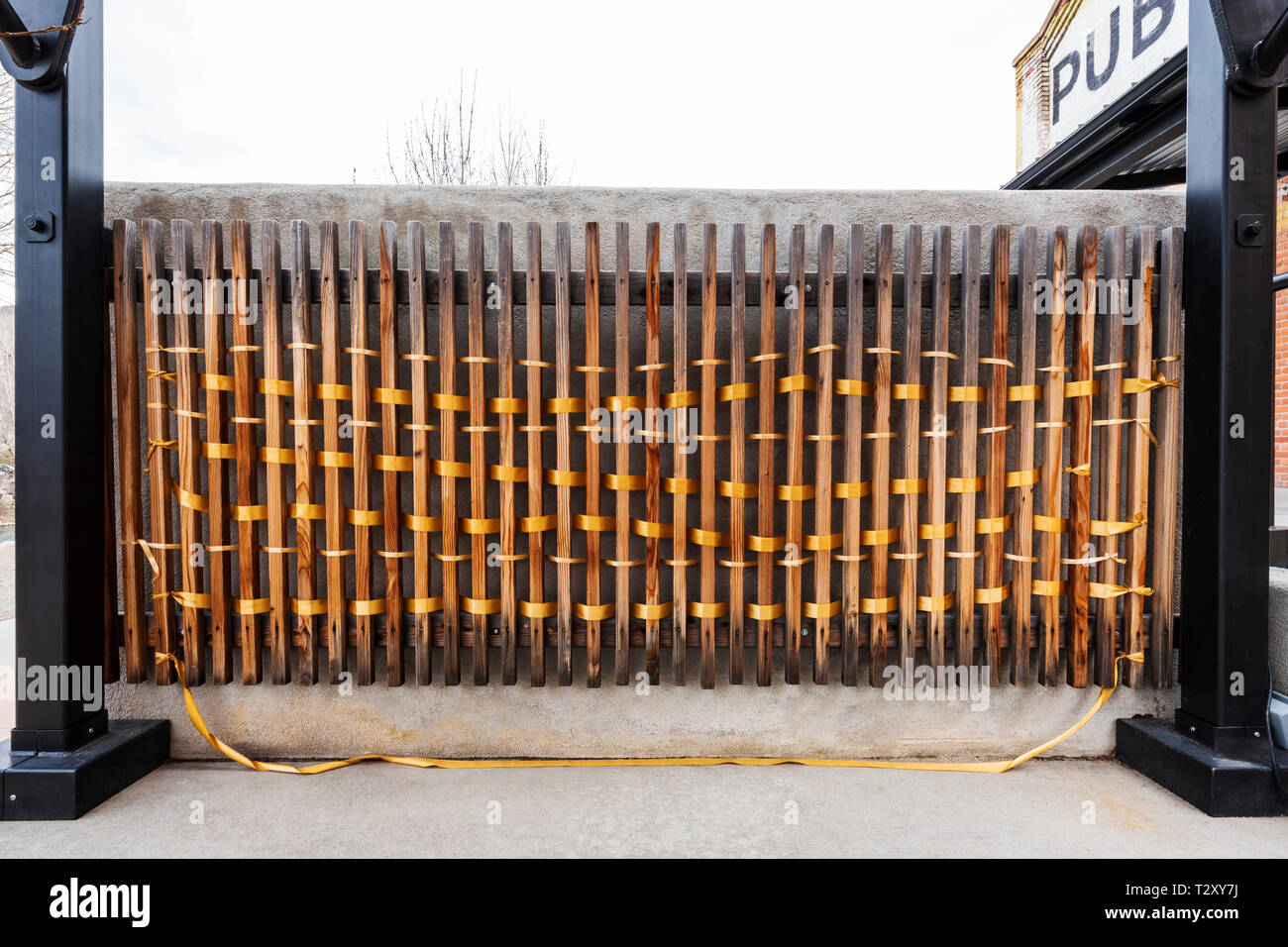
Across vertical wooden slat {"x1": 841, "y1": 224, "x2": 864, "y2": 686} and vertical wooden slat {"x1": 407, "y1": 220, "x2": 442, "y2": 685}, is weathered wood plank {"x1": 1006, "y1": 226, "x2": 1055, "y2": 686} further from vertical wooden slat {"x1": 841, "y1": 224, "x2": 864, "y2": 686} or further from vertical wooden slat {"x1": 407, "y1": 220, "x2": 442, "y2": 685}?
vertical wooden slat {"x1": 407, "y1": 220, "x2": 442, "y2": 685}

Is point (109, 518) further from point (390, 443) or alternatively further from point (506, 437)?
point (506, 437)

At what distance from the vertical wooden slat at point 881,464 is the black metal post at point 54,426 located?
2.66m

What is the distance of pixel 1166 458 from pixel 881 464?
1.07 metres

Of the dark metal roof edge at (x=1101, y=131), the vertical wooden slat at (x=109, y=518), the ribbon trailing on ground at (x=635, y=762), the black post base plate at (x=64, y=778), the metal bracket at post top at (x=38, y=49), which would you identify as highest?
the dark metal roof edge at (x=1101, y=131)

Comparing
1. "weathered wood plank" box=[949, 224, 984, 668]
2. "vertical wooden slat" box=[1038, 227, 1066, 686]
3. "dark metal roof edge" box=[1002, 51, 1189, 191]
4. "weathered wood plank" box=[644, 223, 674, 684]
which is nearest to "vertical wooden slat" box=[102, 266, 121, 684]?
"weathered wood plank" box=[644, 223, 674, 684]

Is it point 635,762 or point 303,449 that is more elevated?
point 303,449

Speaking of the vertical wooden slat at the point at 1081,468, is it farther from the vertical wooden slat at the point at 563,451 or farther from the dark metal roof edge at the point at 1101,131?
the dark metal roof edge at the point at 1101,131

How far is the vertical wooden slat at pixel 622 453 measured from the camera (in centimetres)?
216

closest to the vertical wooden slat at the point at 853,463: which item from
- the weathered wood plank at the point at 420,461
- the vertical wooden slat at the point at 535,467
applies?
the vertical wooden slat at the point at 535,467

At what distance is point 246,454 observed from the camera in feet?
7.28

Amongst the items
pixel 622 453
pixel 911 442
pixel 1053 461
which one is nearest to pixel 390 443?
pixel 622 453

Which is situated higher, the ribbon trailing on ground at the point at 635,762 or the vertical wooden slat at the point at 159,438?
the vertical wooden slat at the point at 159,438

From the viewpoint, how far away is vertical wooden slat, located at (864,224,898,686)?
219 cm

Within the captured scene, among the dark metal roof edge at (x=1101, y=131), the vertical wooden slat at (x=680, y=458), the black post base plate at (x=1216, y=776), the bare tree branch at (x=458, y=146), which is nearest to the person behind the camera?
the black post base plate at (x=1216, y=776)
